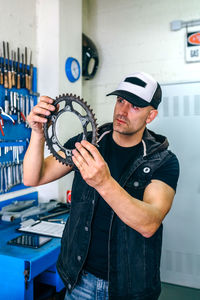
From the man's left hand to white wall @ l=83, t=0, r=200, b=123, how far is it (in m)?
2.17

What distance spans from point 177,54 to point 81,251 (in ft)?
Result: 7.32

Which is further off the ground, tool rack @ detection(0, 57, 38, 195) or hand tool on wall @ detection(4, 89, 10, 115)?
hand tool on wall @ detection(4, 89, 10, 115)

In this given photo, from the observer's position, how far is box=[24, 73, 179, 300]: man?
3.80 feet

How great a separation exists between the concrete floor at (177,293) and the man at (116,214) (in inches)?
62.9

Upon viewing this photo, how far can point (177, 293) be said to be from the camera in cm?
269

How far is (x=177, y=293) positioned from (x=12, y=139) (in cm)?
197

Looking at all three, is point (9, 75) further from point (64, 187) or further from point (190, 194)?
point (190, 194)

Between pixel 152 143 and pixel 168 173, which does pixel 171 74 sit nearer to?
pixel 152 143

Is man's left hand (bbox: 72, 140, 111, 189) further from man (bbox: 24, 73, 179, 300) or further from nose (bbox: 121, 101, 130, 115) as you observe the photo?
nose (bbox: 121, 101, 130, 115)

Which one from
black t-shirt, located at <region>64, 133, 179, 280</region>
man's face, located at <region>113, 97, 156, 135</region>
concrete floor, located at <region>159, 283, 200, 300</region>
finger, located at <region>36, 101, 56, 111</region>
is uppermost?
finger, located at <region>36, 101, 56, 111</region>

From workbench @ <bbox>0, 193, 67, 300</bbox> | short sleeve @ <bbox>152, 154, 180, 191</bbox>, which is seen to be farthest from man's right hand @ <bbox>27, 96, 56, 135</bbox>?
workbench @ <bbox>0, 193, 67, 300</bbox>

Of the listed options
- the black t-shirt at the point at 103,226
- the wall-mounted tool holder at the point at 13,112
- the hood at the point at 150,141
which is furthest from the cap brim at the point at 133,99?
the wall-mounted tool holder at the point at 13,112

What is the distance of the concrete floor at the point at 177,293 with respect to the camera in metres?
2.62

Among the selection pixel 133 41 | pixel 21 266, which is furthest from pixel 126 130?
pixel 133 41
